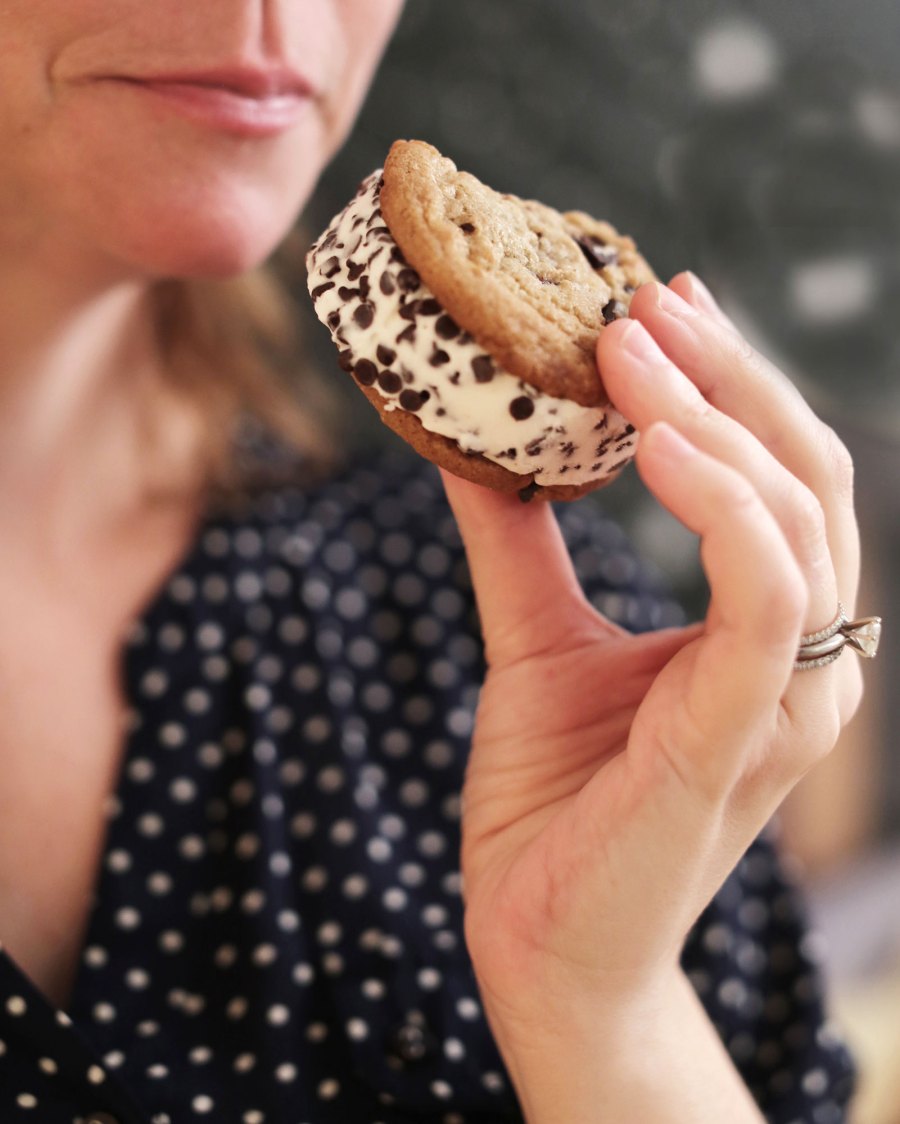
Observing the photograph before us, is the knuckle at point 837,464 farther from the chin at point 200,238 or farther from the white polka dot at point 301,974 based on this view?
the white polka dot at point 301,974

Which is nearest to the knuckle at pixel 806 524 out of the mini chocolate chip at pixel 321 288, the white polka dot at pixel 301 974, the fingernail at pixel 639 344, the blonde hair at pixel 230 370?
the fingernail at pixel 639 344

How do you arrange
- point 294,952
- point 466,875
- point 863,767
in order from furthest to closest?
point 863,767, point 294,952, point 466,875

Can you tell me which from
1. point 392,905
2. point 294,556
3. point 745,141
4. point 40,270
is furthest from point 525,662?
point 745,141

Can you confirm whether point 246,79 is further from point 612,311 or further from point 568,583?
point 568,583

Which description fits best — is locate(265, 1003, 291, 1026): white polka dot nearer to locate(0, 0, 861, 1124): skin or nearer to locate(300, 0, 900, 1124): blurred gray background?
locate(0, 0, 861, 1124): skin

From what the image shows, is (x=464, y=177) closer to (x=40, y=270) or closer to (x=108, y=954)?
(x=40, y=270)

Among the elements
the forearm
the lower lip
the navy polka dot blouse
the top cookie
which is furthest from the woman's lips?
the forearm
